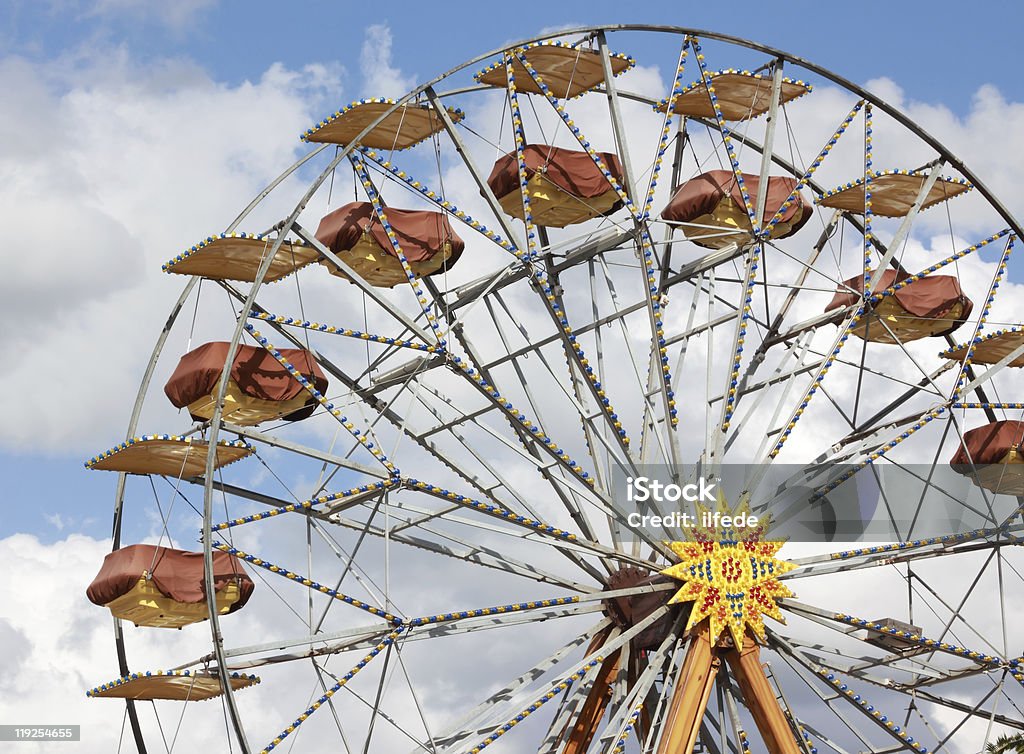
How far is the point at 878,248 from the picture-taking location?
2547 centimetres

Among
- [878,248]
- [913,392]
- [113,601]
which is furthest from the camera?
[878,248]

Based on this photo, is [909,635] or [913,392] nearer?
[909,635]

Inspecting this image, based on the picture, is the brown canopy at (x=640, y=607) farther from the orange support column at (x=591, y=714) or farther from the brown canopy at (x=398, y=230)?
the brown canopy at (x=398, y=230)

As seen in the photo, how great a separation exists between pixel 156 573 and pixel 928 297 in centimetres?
1213

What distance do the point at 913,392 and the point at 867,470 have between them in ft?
5.89

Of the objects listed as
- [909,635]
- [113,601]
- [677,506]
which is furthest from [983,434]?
[113,601]

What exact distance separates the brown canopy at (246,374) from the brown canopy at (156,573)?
6.48ft

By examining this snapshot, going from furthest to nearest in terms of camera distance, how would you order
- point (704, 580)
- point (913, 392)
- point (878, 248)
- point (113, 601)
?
point (878, 248) < point (913, 392) < point (113, 601) < point (704, 580)

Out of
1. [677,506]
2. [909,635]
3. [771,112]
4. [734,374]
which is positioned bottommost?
[909,635]

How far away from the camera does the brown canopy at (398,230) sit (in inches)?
847

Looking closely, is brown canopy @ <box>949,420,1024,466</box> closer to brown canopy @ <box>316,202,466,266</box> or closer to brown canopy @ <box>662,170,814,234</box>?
brown canopy @ <box>662,170,814,234</box>

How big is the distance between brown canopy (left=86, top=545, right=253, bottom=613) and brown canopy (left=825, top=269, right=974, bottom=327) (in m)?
10.1

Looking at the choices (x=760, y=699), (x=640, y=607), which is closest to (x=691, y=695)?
(x=760, y=699)

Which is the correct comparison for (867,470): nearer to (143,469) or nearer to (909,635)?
(909,635)
